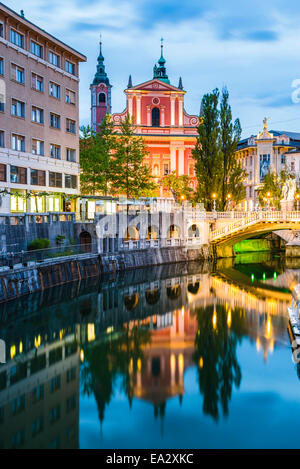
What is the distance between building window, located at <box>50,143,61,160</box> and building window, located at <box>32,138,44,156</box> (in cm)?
147

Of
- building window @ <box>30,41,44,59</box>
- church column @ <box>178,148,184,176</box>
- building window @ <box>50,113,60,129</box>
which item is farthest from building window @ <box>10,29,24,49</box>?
church column @ <box>178,148,184,176</box>

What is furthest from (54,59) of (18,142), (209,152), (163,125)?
(163,125)

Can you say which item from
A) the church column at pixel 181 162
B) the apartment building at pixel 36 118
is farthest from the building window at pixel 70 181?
the church column at pixel 181 162

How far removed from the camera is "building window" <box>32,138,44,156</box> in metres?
46.1

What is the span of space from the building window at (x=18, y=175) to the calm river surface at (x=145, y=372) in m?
13.6

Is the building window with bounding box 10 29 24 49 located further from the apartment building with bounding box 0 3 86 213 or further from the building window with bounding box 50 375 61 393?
the building window with bounding box 50 375 61 393

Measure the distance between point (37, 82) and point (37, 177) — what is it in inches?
321

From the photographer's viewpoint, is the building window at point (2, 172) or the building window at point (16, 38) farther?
the building window at point (16, 38)

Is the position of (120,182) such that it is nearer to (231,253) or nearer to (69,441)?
(231,253)

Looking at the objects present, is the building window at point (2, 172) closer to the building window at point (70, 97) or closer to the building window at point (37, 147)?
the building window at point (37, 147)

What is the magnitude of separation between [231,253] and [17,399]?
45.4 meters

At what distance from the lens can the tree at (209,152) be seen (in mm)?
58031

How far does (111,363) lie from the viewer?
20.6 metres

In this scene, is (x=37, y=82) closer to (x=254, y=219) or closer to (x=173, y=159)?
(x=254, y=219)
